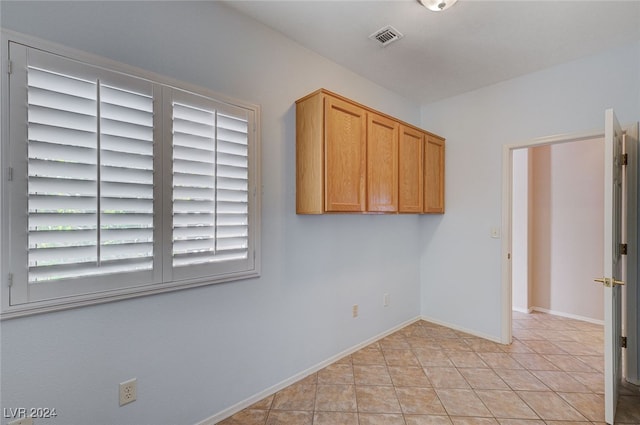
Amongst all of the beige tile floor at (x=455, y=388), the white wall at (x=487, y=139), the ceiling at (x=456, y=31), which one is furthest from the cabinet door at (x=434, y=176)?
the beige tile floor at (x=455, y=388)

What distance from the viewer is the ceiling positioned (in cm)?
190

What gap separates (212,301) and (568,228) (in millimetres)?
4389

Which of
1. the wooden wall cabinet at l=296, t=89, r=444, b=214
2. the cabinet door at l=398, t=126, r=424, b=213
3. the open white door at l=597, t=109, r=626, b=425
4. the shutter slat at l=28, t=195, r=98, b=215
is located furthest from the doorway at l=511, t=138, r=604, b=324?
the shutter slat at l=28, t=195, r=98, b=215

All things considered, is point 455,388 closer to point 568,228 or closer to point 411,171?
point 411,171

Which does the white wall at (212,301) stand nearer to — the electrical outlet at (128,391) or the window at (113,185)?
the electrical outlet at (128,391)

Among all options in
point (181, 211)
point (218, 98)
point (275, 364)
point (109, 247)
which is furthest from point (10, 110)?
point (275, 364)

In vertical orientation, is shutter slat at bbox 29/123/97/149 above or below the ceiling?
below

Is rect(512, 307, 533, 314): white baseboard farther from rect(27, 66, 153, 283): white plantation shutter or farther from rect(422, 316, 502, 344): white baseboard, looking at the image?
rect(27, 66, 153, 283): white plantation shutter

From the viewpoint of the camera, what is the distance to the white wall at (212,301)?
133 cm

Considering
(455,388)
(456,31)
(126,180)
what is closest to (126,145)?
(126,180)

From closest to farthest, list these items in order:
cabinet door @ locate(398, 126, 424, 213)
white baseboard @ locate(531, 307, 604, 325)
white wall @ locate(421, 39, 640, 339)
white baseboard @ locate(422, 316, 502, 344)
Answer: white wall @ locate(421, 39, 640, 339)
cabinet door @ locate(398, 126, 424, 213)
white baseboard @ locate(422, 316, 502, 344)
white baseboard @ locate(531, 307, 604, 325)

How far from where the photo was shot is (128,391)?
152cm

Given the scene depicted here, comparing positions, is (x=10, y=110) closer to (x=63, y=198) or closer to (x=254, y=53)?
(x=63, y=198)

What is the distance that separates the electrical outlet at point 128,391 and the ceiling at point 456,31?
7.78 ft
